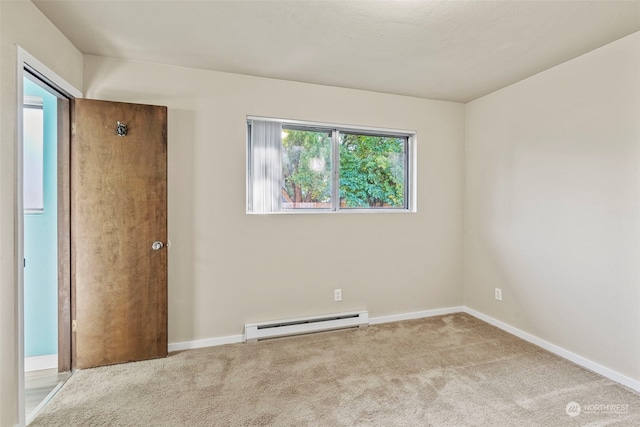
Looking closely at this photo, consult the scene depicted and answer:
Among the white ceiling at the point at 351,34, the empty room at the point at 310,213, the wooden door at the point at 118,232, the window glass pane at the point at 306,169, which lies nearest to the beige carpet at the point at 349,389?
the empty room at the point at 310,213

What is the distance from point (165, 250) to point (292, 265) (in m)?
1.16

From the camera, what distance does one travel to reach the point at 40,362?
2.47 meters

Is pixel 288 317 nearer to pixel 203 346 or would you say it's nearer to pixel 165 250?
pixel 203 346


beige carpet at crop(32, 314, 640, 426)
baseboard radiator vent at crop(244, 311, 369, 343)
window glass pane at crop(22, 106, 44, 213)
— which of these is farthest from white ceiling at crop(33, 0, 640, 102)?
beige carpet at crop(32, 314, 640, 426)

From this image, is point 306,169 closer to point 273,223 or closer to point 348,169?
point 348,169

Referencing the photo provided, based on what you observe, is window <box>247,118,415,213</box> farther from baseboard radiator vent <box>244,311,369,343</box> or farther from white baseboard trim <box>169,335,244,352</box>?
white baseboard trim <box>169,335,244,352</box>

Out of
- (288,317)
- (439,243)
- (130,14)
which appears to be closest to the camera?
(130,14)

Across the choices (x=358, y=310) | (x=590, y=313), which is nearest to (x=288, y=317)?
(x=358, y=310)

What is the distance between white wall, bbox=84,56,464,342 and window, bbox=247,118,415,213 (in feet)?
0.41

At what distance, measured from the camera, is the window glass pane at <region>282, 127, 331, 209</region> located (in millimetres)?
3125

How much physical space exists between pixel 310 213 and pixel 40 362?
2.57 meters

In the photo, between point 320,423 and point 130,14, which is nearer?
point 320,423

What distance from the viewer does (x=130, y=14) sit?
1.96m

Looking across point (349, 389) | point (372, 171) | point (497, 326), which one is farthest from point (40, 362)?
point (497, 326)
